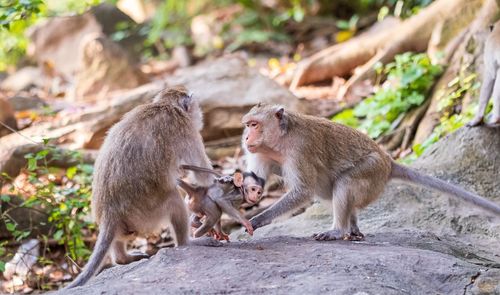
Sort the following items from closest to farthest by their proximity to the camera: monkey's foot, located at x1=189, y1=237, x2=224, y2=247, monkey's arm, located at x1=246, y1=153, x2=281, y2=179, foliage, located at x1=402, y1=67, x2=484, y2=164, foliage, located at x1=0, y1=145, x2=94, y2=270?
monkey's foot, located at x1=189, y1=237, x2=224, y2=247
monkey's arm, located at x1=246, y1=153, x2=281, y2=179
foliage, located at x1=0, y1=145, x2=94, y2=270
foliage, located at x1=402, y1=67, x2=484, y2=164

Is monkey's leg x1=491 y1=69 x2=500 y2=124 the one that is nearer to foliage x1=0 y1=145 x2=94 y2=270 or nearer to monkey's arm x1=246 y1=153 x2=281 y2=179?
monkey's arm x1=246 y1=153 x2=281 y2=179

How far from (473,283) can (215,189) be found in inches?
72.9

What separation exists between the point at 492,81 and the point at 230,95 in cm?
373

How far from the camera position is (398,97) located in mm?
9148

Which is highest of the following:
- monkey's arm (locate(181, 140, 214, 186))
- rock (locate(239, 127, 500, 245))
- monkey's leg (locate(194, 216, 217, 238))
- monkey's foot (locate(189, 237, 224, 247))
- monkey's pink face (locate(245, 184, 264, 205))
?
monkey's arm (locate(181, 140, 214, 186))

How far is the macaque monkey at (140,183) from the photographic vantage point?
463 centimetres

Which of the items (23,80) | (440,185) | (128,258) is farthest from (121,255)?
(23,80)

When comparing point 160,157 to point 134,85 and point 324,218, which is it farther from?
point 134,85

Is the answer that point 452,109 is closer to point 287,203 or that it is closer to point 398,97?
point 398,97

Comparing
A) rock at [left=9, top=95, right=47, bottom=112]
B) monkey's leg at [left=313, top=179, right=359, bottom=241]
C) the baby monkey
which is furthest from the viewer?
rock at [left=9, top=95, right=47, bottom=112]

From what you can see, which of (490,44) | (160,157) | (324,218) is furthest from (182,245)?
(490,44)

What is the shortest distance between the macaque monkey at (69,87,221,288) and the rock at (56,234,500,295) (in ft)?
0.85

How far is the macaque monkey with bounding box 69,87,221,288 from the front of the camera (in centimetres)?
463

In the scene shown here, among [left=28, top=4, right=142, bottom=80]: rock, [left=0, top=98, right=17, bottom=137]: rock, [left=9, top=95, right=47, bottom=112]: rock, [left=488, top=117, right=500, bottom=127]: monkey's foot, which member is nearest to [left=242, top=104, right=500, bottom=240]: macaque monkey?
[left=488, top=117, right=500, bottom=127]: monkey's foot
